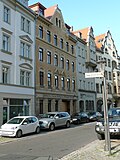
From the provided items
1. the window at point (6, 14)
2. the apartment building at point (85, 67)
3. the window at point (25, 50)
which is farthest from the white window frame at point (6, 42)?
the apartment building at point (85, 67)

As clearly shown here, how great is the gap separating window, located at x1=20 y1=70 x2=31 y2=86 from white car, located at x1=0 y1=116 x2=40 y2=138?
330 inches

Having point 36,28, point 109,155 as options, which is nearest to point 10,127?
point 109,155

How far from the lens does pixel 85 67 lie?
1863 inches

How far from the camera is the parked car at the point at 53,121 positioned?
73.7 feet

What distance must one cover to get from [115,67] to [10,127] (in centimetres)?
4657

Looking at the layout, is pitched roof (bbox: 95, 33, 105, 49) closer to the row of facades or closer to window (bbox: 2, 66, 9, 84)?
the row of facades

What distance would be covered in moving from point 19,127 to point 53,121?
5.78 m

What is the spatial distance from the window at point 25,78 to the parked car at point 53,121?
517cm

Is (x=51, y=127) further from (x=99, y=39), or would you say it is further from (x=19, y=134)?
(x=99, y=39)

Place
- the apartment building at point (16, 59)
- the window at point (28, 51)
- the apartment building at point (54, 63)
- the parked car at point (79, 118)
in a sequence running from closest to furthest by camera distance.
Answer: the apartment building at point (16, 59)
the window at point (28, 51)
the parked car at point (79, 118)
the apartment building at point (54, 63)

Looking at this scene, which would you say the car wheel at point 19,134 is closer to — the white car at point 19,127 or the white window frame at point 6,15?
the white car at point 19,127

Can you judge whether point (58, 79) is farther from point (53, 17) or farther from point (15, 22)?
point (15, 22)

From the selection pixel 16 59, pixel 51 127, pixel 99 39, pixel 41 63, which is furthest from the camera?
pixel 99 39

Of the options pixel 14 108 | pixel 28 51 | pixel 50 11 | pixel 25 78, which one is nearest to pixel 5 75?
pixel 25 78
